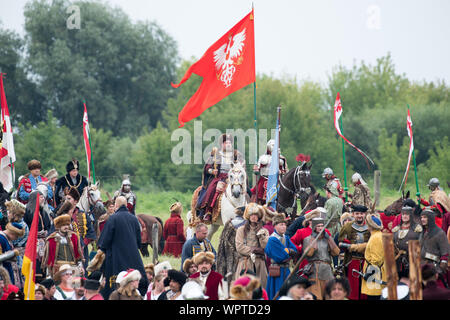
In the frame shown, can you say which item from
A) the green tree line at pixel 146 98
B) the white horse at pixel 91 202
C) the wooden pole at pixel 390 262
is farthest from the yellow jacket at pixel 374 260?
the green tree line at pixel 146 98

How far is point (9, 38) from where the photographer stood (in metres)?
57.3

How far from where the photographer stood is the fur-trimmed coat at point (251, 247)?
38.5 ft

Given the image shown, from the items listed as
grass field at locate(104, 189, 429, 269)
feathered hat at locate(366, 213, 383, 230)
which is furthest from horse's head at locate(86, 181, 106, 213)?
feathered hat at locate(366, 213, 383, 230)

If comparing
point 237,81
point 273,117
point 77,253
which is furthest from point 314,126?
point 77,253

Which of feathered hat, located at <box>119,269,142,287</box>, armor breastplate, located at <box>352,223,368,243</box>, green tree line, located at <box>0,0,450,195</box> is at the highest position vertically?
green tree line, located at <box>0,0,450,195</box>

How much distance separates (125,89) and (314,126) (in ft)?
63.8

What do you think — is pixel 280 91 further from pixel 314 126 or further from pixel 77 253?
pixel 77 253

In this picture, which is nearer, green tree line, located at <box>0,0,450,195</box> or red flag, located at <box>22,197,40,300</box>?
red flag, located at <box>22,197,40,300</box>

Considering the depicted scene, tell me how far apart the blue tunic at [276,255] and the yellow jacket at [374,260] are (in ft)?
3.41

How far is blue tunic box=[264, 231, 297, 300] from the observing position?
11.4 metres

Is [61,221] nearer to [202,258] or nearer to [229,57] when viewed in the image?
[202,258]

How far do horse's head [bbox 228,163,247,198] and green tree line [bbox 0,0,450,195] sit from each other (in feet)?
86.0

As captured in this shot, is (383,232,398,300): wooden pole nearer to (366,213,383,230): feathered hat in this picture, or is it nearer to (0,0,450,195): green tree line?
(366,213,383,230): feathered hat

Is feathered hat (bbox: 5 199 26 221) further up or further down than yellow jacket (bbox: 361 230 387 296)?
further up
